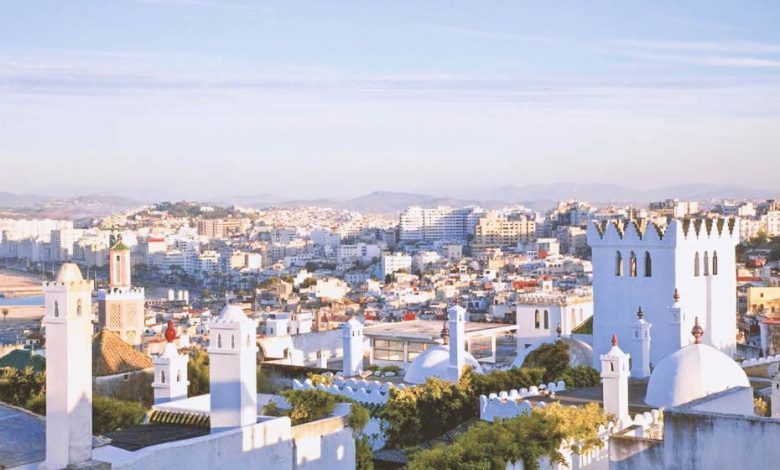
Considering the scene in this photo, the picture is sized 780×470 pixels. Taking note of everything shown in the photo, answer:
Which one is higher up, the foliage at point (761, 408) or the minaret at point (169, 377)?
the minaret at point (169, 377)

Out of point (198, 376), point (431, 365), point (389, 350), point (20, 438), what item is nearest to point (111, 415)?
point (198, 376)

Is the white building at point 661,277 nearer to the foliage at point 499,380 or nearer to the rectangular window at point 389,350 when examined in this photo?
the foliage at point 499,380

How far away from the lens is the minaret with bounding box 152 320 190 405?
44.9 feet

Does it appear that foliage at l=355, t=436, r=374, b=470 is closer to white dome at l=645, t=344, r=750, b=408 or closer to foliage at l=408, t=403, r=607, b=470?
foliage at l=408, t=403, r=607, b=470

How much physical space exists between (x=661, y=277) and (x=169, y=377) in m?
10.3

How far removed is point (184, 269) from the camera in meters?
149

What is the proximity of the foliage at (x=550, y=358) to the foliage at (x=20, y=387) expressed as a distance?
304 inches

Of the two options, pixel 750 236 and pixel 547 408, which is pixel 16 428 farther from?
pixel 750 236

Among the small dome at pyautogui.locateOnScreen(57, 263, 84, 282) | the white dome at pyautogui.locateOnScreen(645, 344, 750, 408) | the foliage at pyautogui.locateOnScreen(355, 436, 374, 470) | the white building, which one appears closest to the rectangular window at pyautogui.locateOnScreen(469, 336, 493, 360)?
the white building

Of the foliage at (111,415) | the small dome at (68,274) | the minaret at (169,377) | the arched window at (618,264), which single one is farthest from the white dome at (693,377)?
the small dome at (68,274)

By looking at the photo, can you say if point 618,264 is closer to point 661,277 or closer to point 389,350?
point 661,277

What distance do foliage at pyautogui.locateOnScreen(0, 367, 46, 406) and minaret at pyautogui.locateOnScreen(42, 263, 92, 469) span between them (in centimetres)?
829

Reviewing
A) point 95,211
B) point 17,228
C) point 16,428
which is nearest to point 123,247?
point 16,428

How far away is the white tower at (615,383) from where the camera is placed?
600 inches
